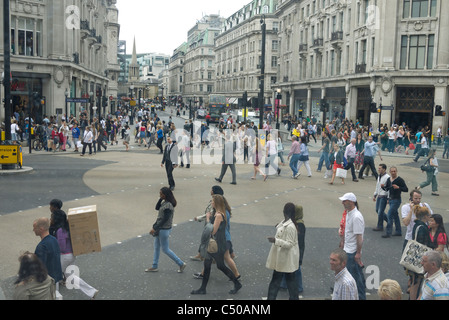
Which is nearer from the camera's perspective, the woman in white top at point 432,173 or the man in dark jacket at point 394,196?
the man in dark jacket at point 394,196

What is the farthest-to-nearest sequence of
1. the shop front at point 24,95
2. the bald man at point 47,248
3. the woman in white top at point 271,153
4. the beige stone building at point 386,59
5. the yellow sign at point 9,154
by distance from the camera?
the beige stone building at point 386,59
the shop front at point 24,95
the woman in white top at point 271,153
the yellow sign at point 9,154
the bald man at point 47,248

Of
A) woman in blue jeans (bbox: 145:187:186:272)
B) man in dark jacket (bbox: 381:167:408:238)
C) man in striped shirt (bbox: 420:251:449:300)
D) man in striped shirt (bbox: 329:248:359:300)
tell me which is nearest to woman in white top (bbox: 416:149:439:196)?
man in dark jacket (bbox: 381:167:408:238)

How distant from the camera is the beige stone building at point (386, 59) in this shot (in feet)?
129

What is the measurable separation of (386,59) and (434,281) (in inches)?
1513

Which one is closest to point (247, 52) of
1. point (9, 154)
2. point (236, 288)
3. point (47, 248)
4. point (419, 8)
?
point (419, 8)

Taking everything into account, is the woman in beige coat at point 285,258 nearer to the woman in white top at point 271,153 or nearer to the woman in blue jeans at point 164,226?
the woman in blue jeans at point 164,226

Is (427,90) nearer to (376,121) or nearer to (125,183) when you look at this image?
(376,121)

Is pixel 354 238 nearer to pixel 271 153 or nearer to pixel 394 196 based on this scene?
pixel 394 196

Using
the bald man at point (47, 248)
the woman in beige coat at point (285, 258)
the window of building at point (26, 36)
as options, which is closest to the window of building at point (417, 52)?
the window of building at point (26, 36)

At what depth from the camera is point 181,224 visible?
11.6 m

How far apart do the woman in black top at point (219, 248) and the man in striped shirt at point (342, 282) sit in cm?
239

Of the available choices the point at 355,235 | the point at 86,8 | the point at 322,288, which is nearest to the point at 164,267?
the point at 322,288

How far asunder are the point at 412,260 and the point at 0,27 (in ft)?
→ 117
